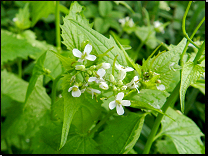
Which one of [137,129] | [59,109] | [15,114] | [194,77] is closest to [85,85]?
[59,109]

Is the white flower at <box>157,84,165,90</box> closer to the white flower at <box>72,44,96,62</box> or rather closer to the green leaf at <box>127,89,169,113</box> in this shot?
the green leaf at <box>127,89,169,113</box>

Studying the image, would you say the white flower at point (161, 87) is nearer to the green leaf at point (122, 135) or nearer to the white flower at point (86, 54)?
the green leaf at point (122, 135)

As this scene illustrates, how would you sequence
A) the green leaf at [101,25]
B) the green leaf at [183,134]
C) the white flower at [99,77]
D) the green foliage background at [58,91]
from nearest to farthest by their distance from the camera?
the white flower at [99,77] < the green foliage background at [58,91] < the green leaf at [183,134] < the green leaf at [101,25]

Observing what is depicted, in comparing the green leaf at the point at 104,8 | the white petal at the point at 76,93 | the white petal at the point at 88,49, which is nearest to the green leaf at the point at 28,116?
the white petal at the point at 76,93

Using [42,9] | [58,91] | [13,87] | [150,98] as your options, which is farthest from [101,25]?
[150,98]

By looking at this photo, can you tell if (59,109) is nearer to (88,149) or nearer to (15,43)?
(88,149)

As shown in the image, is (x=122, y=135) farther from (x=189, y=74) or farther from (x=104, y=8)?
(x=104, y=8)
